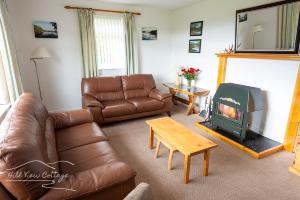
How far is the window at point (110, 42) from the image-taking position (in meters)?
4.25

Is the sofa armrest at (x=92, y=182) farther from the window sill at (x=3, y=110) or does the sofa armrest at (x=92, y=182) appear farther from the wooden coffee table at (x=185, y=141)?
the window sill at (x=3, y=110)

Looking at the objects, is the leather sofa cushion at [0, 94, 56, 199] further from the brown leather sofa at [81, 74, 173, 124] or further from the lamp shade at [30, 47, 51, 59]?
the lamp shade at [30, 47, 51, 59]

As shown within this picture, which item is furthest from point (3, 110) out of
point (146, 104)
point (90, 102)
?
point (146, 104)

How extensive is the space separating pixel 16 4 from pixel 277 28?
14.8 feet

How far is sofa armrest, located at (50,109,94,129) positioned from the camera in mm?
2431

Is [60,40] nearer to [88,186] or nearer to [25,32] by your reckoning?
[25,32]

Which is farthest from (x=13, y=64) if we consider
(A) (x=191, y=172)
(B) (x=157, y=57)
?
(B) (x=157, y=57)

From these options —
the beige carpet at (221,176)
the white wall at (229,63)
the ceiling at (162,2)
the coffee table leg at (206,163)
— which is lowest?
the beige carpet at (221,176)

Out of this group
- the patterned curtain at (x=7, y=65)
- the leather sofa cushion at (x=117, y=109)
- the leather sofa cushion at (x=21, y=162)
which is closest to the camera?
the leather sofa cushion at (x=21, y=162)

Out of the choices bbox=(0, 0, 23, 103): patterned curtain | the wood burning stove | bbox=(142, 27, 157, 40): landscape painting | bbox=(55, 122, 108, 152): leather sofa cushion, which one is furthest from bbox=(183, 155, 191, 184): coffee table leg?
bbox=(142, 27, 157, 40): landscape painting

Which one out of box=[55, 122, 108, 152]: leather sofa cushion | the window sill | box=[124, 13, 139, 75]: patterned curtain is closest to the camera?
box=[55, 122, 108, 152]: leather sofa cushion

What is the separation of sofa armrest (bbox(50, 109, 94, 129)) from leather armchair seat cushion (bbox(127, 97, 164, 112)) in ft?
3.94

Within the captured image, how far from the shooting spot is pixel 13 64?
275 centimetres

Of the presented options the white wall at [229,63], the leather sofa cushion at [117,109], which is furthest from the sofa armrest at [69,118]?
the white wall at [229,63]
